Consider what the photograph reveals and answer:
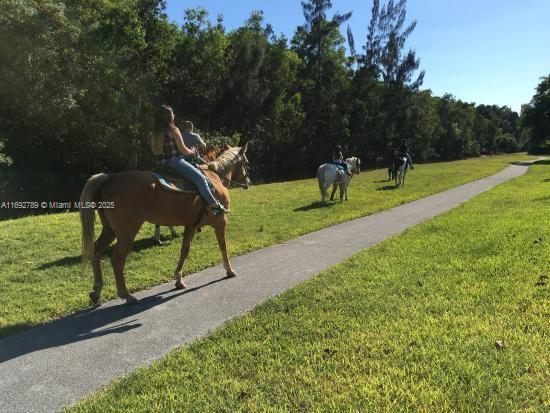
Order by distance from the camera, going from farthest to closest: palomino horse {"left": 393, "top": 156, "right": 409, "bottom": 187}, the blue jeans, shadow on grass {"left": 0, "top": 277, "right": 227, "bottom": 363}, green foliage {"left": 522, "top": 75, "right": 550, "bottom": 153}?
green foliage {"left": 522, "top": 75, "right": 550, "bottom": 153} → palomino horse {"left": 393, "top": 156, "right": 409, "bottom": 187} → the blue jeans → shadow on grass {"left": 0, "top": 277, "right": 227, "bottom": 363}

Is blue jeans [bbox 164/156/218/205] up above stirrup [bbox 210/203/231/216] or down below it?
above

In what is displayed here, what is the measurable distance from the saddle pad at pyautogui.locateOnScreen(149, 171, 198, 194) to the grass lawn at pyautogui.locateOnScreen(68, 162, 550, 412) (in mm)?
2160

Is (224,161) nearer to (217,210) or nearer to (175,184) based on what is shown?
(217,210)

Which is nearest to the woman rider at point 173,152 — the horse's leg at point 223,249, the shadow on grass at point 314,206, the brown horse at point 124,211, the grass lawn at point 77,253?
the brown horse at point 124,211

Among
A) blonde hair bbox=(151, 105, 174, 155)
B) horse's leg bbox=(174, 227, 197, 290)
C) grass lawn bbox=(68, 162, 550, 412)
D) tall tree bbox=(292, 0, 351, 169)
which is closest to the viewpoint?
grass lawn bbox=(68, 162, 550, 412)

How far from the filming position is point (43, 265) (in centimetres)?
764

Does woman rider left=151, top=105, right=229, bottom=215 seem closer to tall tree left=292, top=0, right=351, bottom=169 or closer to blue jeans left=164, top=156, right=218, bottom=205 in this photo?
blue jeans left=164, top=156, right=218, bottom=205

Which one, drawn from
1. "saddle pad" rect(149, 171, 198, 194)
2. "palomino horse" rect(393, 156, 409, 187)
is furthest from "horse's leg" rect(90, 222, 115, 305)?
"palomino horse" rect(393, 156, 409, 187)

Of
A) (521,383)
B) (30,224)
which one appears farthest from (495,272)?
(30,224)

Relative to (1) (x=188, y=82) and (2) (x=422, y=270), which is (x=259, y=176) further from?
(2) (x=422, y=270)

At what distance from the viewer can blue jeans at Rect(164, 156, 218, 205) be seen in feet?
20.8

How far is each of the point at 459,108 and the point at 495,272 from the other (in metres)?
92.2

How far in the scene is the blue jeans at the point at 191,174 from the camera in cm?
633

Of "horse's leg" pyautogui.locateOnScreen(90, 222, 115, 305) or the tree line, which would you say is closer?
"horse's leg" pyautogui.locateOnScreen(90, 222, 115, 305)
